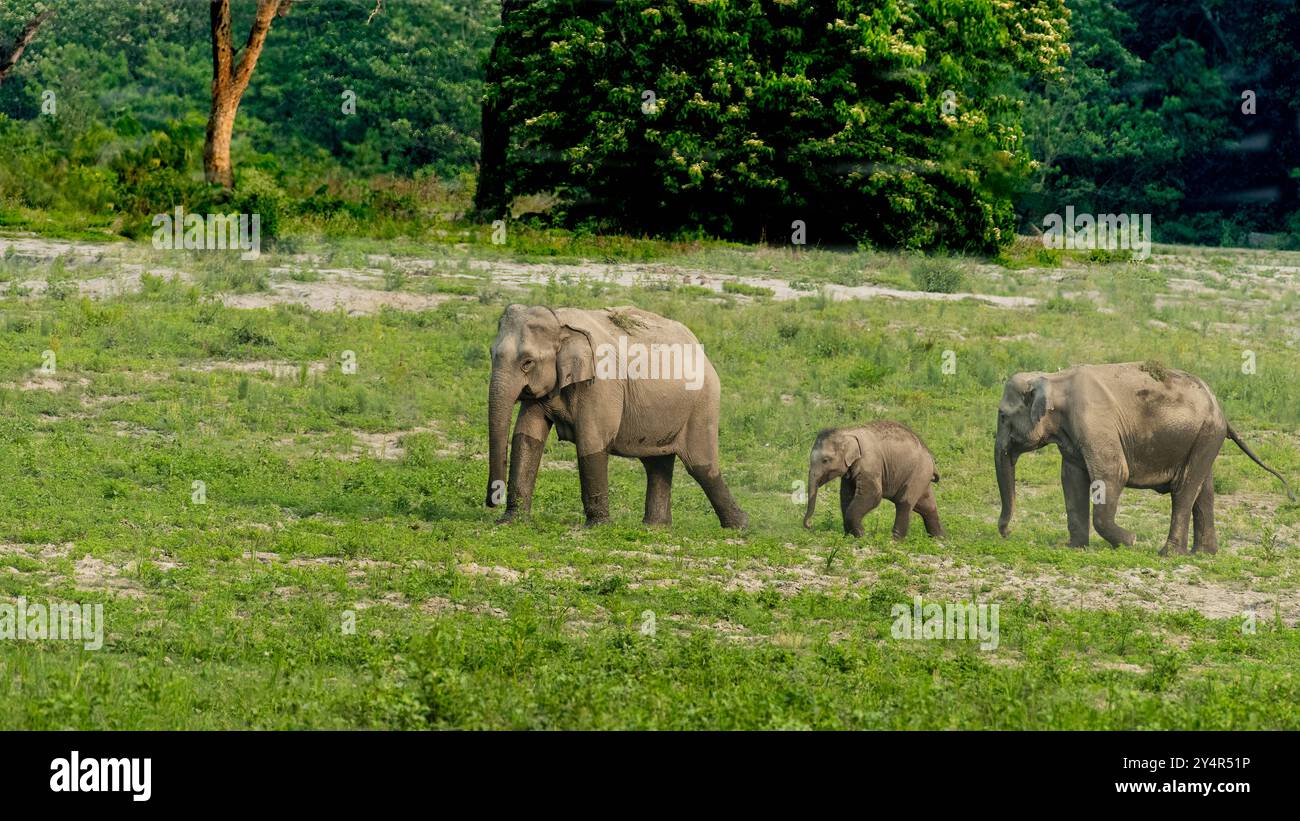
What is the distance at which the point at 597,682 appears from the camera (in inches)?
454

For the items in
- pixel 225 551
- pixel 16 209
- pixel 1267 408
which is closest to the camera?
pixel 225 551

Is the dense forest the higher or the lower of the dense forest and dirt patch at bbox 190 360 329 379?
the higher

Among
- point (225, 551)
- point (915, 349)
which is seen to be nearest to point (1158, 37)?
point (915, 349)

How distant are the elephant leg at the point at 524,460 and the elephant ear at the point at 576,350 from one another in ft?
1.17

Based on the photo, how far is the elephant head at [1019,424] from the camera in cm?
1814

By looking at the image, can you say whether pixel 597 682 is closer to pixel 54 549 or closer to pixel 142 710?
pixel 142 710

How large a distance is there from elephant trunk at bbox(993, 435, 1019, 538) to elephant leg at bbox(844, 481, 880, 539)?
1355 millimetres

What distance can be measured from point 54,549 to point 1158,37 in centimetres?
6347

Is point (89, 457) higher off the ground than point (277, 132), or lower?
lower

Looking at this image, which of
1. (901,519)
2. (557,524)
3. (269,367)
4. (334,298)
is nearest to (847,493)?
(901,519)

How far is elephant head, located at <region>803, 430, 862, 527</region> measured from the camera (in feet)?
58.9

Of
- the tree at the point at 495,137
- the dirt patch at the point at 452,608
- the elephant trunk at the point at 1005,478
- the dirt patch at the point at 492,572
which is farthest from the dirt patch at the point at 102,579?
the tree at the point at 495,137

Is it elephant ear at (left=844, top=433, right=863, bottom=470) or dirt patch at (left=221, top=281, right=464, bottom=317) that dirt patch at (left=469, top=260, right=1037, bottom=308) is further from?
elephant ear at (left=844, top=433, right=863, bottom=470)

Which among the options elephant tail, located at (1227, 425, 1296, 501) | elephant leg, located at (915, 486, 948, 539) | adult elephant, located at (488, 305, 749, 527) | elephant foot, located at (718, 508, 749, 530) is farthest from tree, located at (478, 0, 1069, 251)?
elephant foot, located at (718, 508, 749, 530)
